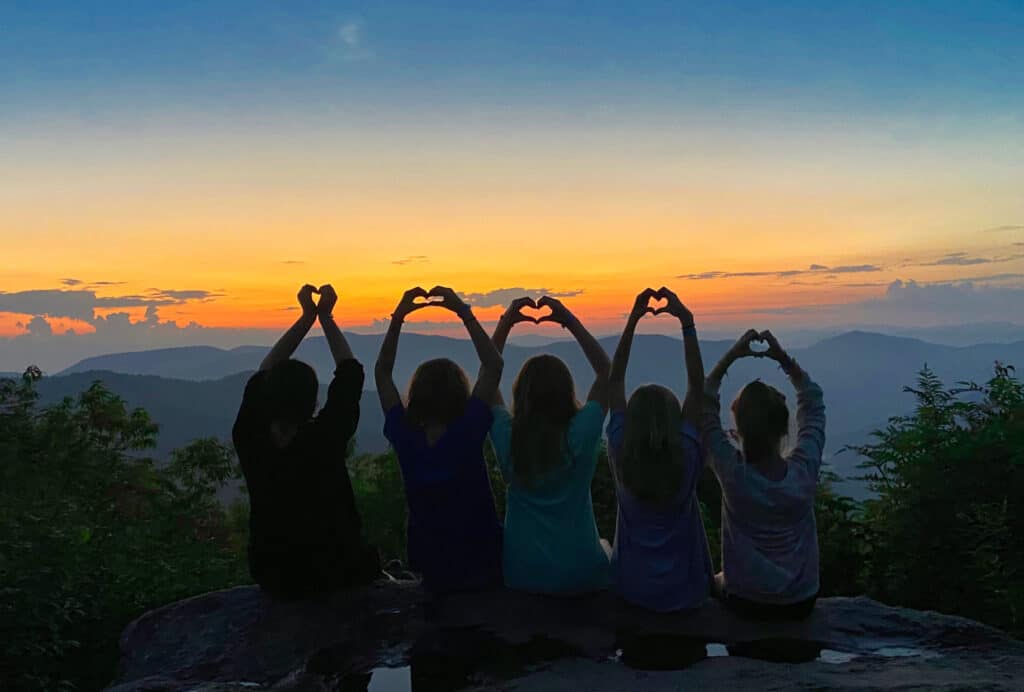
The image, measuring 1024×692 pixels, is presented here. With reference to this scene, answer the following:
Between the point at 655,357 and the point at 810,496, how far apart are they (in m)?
159

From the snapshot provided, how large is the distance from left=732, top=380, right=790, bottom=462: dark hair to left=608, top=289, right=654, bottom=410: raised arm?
0.69 metres

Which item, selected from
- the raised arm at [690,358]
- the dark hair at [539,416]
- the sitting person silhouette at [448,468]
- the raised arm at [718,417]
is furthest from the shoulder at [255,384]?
the raised arm at [718,417]

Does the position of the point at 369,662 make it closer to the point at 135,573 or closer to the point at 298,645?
the point at 298,645

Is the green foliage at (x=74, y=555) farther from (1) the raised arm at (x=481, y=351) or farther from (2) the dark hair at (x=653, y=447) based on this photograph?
(2) the dark hair at (x=653, y=447)

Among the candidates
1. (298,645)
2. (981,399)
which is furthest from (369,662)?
(981,399)

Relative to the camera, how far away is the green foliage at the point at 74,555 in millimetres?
5223

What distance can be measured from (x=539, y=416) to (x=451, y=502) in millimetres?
765

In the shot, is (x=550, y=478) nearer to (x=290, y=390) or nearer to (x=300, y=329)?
(x=290, y=390)

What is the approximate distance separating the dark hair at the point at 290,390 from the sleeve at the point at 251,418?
0.05 metres

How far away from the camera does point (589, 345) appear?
5094 mm

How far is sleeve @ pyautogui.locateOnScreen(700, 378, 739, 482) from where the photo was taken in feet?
15.0

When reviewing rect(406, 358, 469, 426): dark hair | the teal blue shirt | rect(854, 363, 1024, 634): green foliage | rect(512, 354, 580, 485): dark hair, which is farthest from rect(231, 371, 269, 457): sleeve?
rect(854, 363, 1024, 634): green foliage

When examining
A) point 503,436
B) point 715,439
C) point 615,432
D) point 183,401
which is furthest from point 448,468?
point 183,401

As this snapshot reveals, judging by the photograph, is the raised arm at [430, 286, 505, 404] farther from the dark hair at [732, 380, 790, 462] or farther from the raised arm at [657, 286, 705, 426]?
the dark hair at [732, 380, 790, 462]
